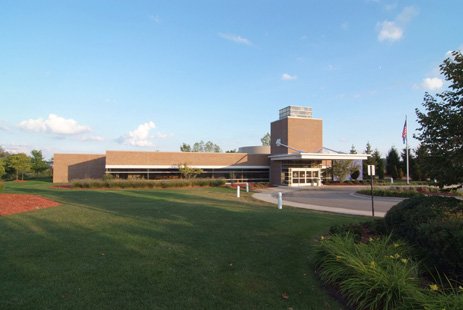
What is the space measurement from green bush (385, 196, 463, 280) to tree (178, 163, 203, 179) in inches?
1192

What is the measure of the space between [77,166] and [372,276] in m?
43.6

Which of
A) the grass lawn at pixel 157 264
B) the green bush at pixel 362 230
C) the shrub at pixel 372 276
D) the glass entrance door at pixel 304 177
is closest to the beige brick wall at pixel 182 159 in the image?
the glass entrance door at pixel 304 177

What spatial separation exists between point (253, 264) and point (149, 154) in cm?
3306

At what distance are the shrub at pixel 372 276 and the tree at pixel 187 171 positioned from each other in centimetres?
3141

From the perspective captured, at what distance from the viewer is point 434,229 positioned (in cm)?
537

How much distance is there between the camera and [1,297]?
4.50 m

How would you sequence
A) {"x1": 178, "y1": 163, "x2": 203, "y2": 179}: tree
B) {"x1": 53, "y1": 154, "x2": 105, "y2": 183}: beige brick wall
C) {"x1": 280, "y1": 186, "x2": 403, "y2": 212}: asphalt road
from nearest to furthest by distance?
{"x1": 280, "y1": 186, "x2": 403, "y2": 212}: asphalt road
{"x1": 178, "y1": 163, "x2": 203, "y2": 179}: tree
{"x1": 53, "y1": 154, "x2": 105, "y2": 183}: beige brick wall

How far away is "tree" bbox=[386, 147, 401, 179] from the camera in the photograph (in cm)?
5278

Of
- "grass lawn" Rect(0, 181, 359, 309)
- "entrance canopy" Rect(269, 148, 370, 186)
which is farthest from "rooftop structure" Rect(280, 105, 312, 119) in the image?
"grass lawn" Rect(0, 181, 359, 309)

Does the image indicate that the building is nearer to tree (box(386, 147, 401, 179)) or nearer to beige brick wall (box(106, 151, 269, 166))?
beige brick wall (box(106, 151, 269, 166))

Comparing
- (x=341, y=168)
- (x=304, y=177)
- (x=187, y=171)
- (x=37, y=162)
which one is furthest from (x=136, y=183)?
(x=37, y=162)

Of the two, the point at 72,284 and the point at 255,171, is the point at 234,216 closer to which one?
the point at 72,284

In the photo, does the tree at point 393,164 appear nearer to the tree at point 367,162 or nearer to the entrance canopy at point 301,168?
the tree at point 367,162

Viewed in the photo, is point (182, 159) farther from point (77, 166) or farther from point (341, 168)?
point (341, 168)
